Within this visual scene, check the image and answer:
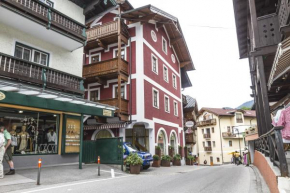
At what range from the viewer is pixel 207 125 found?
54.5 metres

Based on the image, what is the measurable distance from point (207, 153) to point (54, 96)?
160 feet

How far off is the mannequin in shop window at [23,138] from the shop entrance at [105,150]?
11.2 ft

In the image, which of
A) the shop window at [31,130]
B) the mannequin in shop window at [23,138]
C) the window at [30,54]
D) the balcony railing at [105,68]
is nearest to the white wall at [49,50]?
the window at [30,54]

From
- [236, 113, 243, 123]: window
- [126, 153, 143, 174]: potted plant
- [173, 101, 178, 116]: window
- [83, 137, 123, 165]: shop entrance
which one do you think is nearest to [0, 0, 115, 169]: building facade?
[83, 137, 123, 165]: shop entrance

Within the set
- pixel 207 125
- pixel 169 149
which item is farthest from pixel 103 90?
pixel 207 125

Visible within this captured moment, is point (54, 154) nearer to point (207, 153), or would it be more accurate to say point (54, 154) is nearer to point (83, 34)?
point (83, 34)

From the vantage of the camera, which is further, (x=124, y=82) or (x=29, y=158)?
(x=124, y=82)

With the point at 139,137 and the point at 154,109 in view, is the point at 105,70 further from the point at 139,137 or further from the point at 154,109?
the point at 139,137

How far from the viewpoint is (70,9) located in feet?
49.9

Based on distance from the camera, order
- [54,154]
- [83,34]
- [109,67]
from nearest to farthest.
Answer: [54,154]
[83,34]
[109,67]

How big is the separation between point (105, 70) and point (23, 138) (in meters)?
9.00

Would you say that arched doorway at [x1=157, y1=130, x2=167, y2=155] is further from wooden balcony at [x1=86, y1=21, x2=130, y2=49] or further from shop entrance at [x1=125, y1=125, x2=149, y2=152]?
wooden balcony at [x1=86, y1=21, x2=130, y2=49]

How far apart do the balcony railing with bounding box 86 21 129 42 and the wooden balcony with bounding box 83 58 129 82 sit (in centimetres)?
235

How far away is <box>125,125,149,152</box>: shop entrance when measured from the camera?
65.4 ft
